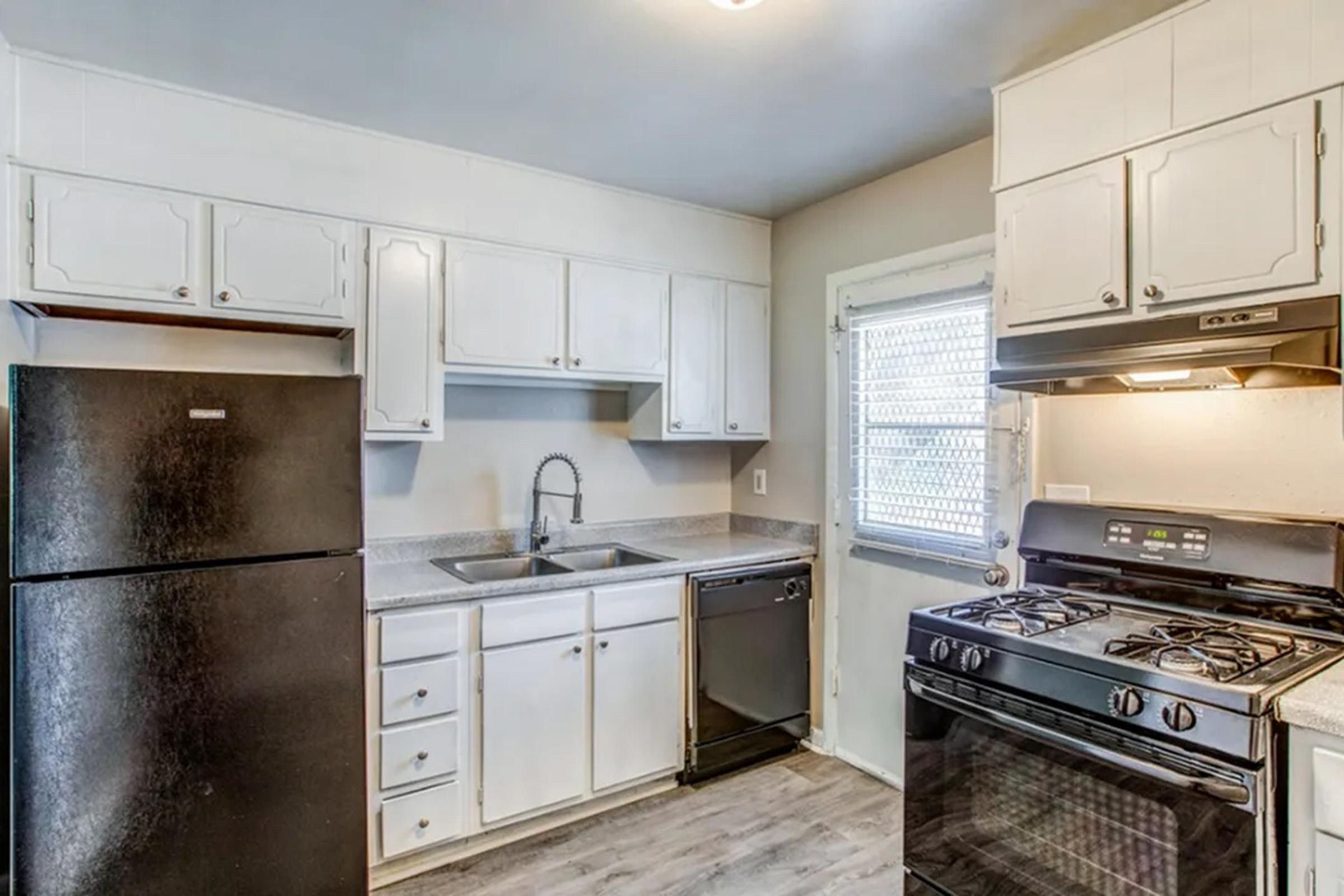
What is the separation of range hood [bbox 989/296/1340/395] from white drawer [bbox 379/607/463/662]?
1.84 meters

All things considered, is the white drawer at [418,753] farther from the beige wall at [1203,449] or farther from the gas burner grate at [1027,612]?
the beige wall at [1203,449]

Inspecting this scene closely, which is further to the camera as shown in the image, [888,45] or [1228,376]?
[888,45]

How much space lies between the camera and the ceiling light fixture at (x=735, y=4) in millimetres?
1661

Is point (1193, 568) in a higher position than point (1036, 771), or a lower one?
higher

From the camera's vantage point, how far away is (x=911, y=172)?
2811mm

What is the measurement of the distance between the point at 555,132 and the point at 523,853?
8.11ft

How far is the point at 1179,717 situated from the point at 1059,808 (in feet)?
1.17

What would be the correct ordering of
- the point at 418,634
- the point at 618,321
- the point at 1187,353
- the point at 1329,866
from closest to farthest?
the point at 1329,866, the point at 1187,353, the point at 418,634, the point at 618,321

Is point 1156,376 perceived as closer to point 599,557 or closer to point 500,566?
point 599,557

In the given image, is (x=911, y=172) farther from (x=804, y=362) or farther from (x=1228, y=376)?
(x=1228, y=376)

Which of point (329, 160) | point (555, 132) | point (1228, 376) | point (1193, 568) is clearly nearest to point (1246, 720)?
point (1193, 568)

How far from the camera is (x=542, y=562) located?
2990mm

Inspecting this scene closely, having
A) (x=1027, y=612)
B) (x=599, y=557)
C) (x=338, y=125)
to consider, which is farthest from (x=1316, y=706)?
(x=338, y=125)

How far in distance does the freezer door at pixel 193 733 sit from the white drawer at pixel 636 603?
2.83ft
